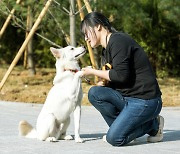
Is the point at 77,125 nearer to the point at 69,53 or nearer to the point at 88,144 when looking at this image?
the point at 88,144

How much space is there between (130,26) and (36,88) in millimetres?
3124

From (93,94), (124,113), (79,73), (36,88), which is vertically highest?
(79,73)

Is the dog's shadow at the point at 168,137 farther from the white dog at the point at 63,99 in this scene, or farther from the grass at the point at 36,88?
the grass at the point at 36,88

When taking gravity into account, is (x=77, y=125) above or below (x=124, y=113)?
below

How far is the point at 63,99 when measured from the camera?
578cm

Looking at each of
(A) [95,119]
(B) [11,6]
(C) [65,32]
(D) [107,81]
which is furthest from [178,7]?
(D) [107,81]

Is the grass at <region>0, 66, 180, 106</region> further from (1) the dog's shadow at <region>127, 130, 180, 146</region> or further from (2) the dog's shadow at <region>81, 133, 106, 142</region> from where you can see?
(2) the dog's shadow at <region>81, 133, 106, 142</region>

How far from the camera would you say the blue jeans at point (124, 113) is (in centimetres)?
545

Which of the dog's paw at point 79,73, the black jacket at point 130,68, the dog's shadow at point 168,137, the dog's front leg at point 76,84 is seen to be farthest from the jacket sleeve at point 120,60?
the dog's shadow at point 168,137

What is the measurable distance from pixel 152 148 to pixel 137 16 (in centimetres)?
734

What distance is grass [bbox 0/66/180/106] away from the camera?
34.0 ft

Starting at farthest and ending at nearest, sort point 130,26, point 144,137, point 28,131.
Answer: point 130,26
point 144,137
point 28,131

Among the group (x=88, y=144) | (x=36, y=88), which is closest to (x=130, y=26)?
(x=36, y=88)

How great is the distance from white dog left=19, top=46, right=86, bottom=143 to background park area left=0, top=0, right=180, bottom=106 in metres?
3.94
